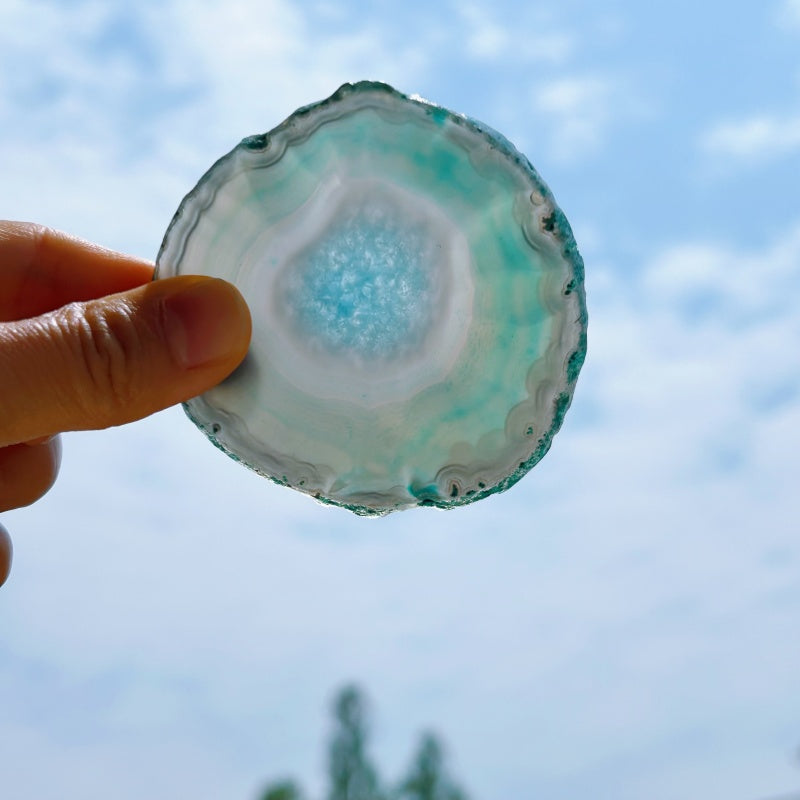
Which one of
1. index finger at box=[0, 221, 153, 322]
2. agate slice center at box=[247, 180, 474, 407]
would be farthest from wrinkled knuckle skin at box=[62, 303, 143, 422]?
index finger at box=[0, 221, 153, 322]

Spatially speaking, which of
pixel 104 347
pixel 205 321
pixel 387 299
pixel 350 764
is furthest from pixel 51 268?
pixel 350 764

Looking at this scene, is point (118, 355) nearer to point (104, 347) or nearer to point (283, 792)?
point (104, 347)

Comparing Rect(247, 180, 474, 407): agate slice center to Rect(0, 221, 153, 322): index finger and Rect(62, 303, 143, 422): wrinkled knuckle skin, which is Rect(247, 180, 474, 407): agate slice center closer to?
Rect(62, 303, 143, 422): wrinkled knuckle skin

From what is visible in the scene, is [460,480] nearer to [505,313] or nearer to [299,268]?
[505,313]

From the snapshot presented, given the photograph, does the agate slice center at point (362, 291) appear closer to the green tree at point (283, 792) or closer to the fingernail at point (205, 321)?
the fingernail at point (205, 321)

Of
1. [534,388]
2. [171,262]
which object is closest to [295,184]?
[171,262]

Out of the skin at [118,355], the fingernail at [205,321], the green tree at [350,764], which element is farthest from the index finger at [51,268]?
the green tree at [350,764]

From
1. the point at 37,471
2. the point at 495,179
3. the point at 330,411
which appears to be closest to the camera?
the point at 495,179
